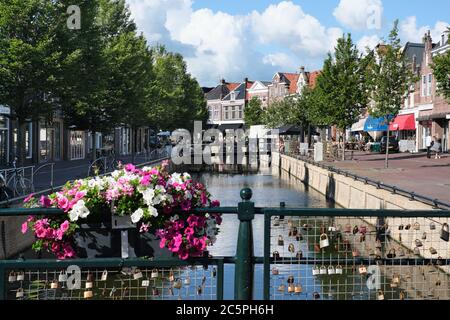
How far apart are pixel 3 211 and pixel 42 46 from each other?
58.0ft

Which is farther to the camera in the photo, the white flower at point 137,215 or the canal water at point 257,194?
the canal water at point 257,194

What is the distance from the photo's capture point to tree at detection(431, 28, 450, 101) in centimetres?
2037

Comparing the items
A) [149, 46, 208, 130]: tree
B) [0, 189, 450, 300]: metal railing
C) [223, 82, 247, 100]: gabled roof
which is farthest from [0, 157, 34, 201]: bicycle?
[223, 82, 247, 100]: gabled roof

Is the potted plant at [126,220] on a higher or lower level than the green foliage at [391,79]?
lower

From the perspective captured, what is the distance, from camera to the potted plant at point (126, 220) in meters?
4.27

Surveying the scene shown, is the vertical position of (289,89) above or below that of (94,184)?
above

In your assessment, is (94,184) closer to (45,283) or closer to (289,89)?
(45,283)

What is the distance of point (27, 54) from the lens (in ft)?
66.9

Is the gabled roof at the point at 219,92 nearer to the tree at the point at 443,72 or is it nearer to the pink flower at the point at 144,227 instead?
the tree at the point at 443,72

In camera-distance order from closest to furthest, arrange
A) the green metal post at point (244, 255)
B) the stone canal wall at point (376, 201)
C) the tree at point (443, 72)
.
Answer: the green metal post at point (244, 255) → the stone canal wall at point (376, 201) → the tree at point (443, 72)

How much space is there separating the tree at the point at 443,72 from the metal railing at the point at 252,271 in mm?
15453

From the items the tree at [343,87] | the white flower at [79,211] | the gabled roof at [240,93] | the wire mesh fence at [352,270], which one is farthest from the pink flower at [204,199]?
the gabled roof at [240,93]

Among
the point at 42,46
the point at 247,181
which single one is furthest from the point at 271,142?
the point at 42,46
